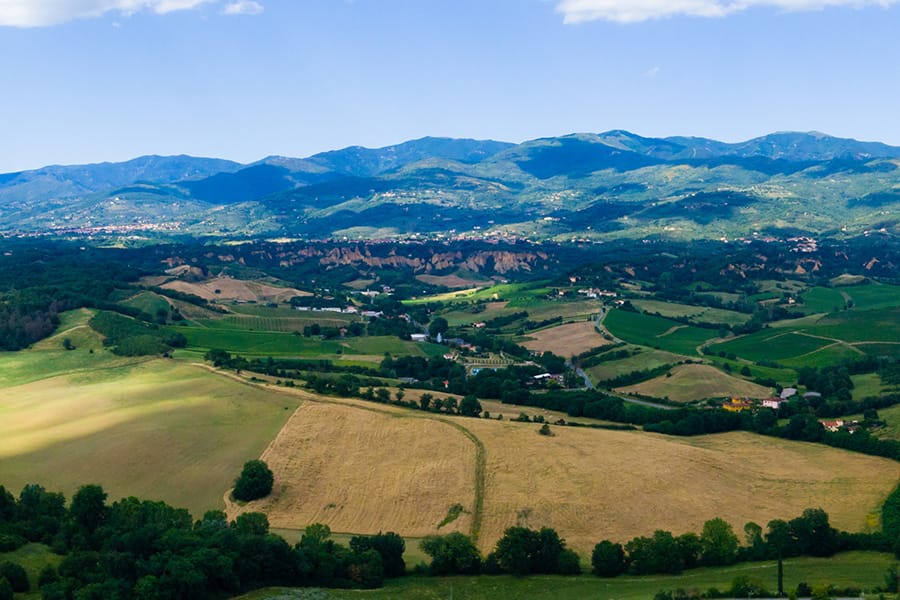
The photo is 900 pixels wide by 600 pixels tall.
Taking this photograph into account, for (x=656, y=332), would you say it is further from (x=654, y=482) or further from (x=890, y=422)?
(x=654, y=482)

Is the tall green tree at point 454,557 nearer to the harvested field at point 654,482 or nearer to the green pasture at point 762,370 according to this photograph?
the harvested field at point 654,482

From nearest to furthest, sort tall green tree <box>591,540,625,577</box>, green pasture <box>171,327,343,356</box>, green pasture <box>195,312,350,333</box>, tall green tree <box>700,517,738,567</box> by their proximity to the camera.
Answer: tall green tree <box>591,540,625,577</box>
tall green tree <box>700,517,738,567</box>
green pasture <box>171,327,343,356</box>
green pasture <box>195,312,350,333</box>

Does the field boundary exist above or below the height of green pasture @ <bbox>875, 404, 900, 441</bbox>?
above

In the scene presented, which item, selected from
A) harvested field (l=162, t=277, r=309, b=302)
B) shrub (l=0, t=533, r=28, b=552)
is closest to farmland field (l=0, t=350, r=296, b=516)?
shrub (l=0, t=533, r=28, b=552)

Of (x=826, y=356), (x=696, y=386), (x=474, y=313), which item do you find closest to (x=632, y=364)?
(x=696, y=386)

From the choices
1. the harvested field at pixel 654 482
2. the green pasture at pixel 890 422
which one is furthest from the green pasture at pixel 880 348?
the harvested field at pixel 654 482

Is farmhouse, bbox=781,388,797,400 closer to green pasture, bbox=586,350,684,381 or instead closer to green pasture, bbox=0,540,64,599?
green pasture, bbox=586,350,684,381
